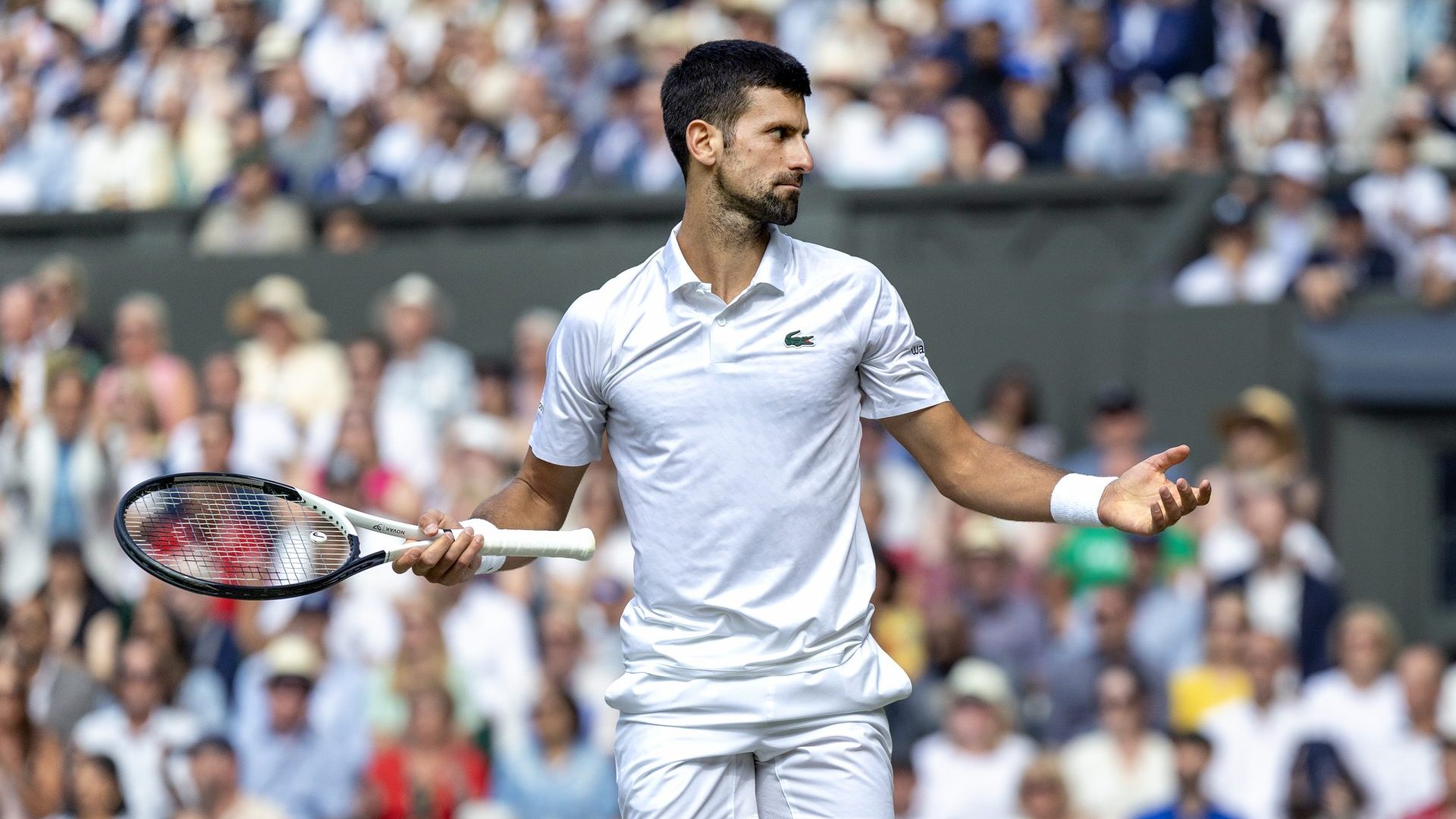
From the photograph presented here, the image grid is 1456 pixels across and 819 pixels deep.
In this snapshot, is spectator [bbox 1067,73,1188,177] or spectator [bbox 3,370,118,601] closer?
spectator [bbox 3,370,118,601]

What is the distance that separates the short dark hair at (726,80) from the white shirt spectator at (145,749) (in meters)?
5.07

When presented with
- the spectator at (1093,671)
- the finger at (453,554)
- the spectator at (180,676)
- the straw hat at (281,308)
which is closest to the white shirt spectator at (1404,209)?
the spectator at (1093,671)

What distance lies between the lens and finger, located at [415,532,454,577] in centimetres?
392

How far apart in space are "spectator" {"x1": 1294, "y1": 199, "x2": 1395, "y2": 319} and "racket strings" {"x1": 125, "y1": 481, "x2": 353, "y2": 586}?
6.04 m

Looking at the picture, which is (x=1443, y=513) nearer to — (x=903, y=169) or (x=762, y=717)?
(x=903, y=169)

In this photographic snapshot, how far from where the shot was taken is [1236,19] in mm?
10836

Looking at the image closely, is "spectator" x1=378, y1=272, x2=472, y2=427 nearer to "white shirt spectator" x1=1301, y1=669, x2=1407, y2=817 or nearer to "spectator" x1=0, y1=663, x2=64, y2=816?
"spectator" x1=0, y1=663, x2=64, y2=816

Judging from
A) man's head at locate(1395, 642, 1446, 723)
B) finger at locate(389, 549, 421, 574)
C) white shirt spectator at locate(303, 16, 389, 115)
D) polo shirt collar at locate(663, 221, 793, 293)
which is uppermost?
white shirt spectator at locate(303, 16, 389, 115)

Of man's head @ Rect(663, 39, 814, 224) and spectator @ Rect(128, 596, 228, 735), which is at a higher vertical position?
man's head @ Rect(663, 39, 814, 224)

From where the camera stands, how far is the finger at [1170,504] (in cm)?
383

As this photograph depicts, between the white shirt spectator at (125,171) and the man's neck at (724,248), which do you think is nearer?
the man's neck at (724,248)

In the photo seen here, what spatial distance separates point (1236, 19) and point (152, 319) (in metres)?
5.60

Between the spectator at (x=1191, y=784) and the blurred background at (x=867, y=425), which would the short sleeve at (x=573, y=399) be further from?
the spectator at (x=1191, y=784)

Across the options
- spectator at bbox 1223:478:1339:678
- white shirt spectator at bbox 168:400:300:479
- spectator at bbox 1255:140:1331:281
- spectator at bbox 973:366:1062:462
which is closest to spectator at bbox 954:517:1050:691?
spectator at bbox 1223:478:1339:678
